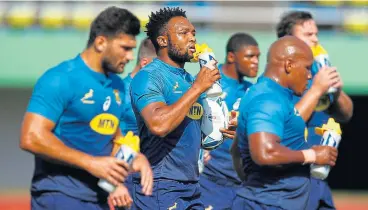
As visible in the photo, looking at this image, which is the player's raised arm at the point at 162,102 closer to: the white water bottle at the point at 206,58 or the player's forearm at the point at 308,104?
the white water bottle at the point at 206,58

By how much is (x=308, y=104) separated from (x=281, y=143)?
55 centimetres

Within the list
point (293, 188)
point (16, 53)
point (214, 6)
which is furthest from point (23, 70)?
point (293, 188)

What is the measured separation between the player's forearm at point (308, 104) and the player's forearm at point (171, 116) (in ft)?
2.71

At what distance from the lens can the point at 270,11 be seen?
17375mm

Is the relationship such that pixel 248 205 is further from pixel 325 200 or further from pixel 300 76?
pixel 325 200

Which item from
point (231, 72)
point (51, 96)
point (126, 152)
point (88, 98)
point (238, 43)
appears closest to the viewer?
point (126, 152)

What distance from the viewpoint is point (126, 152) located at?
20.3 feet

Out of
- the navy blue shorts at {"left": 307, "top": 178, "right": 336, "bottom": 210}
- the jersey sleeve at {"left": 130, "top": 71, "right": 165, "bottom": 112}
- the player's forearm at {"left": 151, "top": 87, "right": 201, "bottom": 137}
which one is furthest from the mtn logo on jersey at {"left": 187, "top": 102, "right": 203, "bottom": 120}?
the navy blue shorts at {"left": 307, "top": 178, "right": 336, "bottom": 210}

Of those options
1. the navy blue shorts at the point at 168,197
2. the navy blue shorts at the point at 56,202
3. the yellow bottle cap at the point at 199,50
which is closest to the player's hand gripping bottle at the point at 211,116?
the yellow bottle cap at the point at 199,50

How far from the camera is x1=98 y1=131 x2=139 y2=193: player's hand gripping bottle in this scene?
20.3 feet

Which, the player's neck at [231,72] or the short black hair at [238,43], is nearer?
the player's neck at [231,72]

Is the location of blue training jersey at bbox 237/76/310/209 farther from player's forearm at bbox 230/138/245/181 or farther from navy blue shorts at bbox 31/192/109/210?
navy blue shorts at bbox 31/192/109/210

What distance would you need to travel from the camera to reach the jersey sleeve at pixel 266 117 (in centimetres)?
648

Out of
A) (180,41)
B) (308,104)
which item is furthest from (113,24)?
(308,104)
